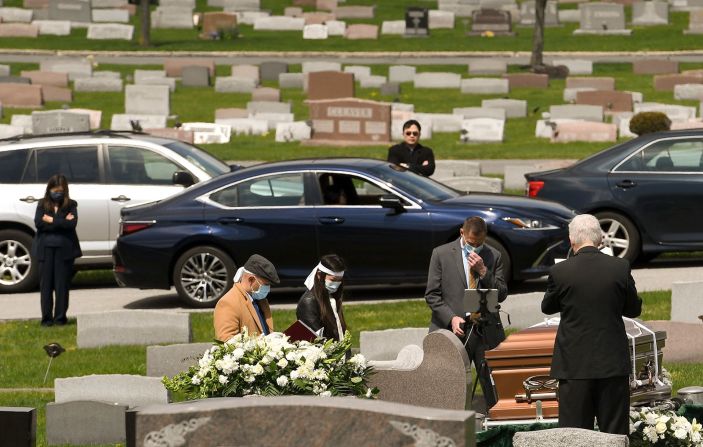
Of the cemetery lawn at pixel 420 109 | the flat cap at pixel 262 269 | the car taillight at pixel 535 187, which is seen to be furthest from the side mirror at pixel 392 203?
the cemetery lawn at pixel 420 109

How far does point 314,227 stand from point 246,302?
19.3 feet

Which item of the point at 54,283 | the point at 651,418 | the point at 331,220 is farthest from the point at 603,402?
the point at 54,283

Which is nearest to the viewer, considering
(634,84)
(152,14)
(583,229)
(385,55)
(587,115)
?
(583,229)

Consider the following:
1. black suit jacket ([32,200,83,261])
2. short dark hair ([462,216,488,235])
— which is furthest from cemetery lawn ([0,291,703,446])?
short dark hair ([462,216,488,235])

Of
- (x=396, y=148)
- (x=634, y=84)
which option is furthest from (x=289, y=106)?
(x=396, y=148)

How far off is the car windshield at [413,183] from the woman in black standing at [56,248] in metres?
3.12

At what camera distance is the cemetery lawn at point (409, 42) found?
169 ft

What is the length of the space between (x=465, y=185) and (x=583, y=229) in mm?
13703

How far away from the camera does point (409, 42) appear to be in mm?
53625

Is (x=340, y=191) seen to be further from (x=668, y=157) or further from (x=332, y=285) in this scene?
(x=332, y=285)

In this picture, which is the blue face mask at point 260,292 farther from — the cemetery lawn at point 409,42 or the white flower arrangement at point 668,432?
the cemetery lawn at point 409,42

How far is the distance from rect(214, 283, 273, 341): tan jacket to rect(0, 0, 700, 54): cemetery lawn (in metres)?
41.4

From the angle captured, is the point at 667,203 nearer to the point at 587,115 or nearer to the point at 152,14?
the point at 587,115

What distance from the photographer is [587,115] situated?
32938mm
